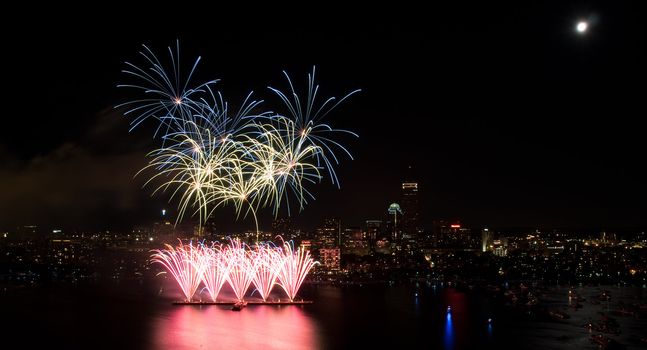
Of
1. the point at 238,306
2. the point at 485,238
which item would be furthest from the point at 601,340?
the point at 485,238

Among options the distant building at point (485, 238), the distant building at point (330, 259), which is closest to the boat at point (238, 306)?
the distant building at point (330, 259)

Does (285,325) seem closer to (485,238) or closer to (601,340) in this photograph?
(601,340)

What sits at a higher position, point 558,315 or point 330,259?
point 330,259

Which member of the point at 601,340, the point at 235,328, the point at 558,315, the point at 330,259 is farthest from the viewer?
the point at 330,259

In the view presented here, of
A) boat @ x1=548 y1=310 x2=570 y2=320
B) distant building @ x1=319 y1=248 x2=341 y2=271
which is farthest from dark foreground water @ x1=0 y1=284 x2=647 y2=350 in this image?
distant building @ x1=319 y1=248 x2=341 y2=271

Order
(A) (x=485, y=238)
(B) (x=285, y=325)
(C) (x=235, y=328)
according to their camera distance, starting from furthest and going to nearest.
Result: (A) (x=485, y=238)
(B) (x=285, y=325)
(C) (x=235, y=328)

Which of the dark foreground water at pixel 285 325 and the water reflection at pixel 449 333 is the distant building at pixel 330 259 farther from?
the water reflection at pixel 449 333

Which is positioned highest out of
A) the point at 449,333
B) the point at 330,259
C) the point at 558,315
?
the point at 330,259

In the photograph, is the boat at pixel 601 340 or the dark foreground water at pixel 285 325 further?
the dark foreground water at pixel 285 325
